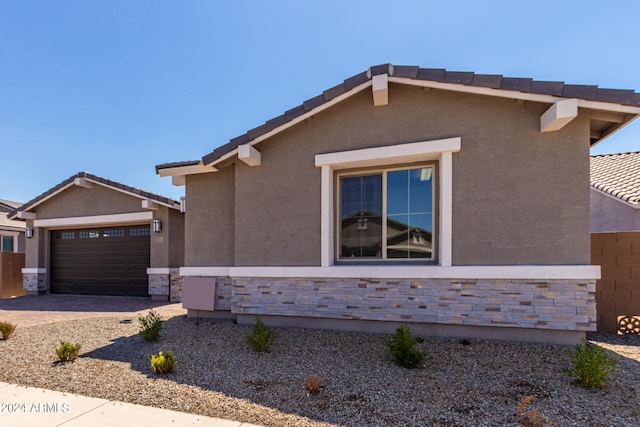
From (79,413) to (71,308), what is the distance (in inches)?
336

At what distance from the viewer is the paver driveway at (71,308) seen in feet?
28.7

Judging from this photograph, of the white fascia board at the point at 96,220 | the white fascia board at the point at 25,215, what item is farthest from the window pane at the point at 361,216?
the white fascia board at the point at 25,215

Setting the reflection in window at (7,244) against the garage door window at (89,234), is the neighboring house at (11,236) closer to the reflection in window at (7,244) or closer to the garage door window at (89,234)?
the reflection in window at (7,244)

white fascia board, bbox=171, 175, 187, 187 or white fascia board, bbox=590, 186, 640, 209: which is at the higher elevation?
white fascia board, bbox=171, 175, 187, 187

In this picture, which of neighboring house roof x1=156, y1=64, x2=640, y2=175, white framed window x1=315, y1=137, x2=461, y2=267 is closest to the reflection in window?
neighboring house roof x1=156, y1=64, x2=640, y2=175

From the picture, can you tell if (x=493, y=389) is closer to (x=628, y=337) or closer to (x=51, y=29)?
(x=628, y=337)

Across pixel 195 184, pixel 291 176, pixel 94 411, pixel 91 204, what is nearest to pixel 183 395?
pixel 94 411

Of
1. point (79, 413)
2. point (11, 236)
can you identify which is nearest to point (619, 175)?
point (79, 413)

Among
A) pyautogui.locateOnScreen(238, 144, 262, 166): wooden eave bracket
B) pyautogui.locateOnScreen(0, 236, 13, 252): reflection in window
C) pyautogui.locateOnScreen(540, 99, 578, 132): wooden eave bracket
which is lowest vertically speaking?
pyautogui.locateOnScreen(0, 236, 13, 252): reflection in window

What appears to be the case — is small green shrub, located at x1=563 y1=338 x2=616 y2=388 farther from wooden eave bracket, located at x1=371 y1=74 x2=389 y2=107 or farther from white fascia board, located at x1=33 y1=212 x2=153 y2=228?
white fascia board, located at x1=33 y1=212 x2=153 y2=228

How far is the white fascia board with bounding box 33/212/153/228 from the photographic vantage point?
38.4ft

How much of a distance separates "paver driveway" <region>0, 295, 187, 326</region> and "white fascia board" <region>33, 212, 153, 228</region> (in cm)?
295

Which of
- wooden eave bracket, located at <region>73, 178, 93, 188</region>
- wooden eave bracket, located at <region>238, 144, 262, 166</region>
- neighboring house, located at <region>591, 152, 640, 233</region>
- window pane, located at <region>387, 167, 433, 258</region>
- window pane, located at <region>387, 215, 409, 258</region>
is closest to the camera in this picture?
window pane, located at <region>387, 167, 433, 258</region>

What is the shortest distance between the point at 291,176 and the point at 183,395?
434cm
